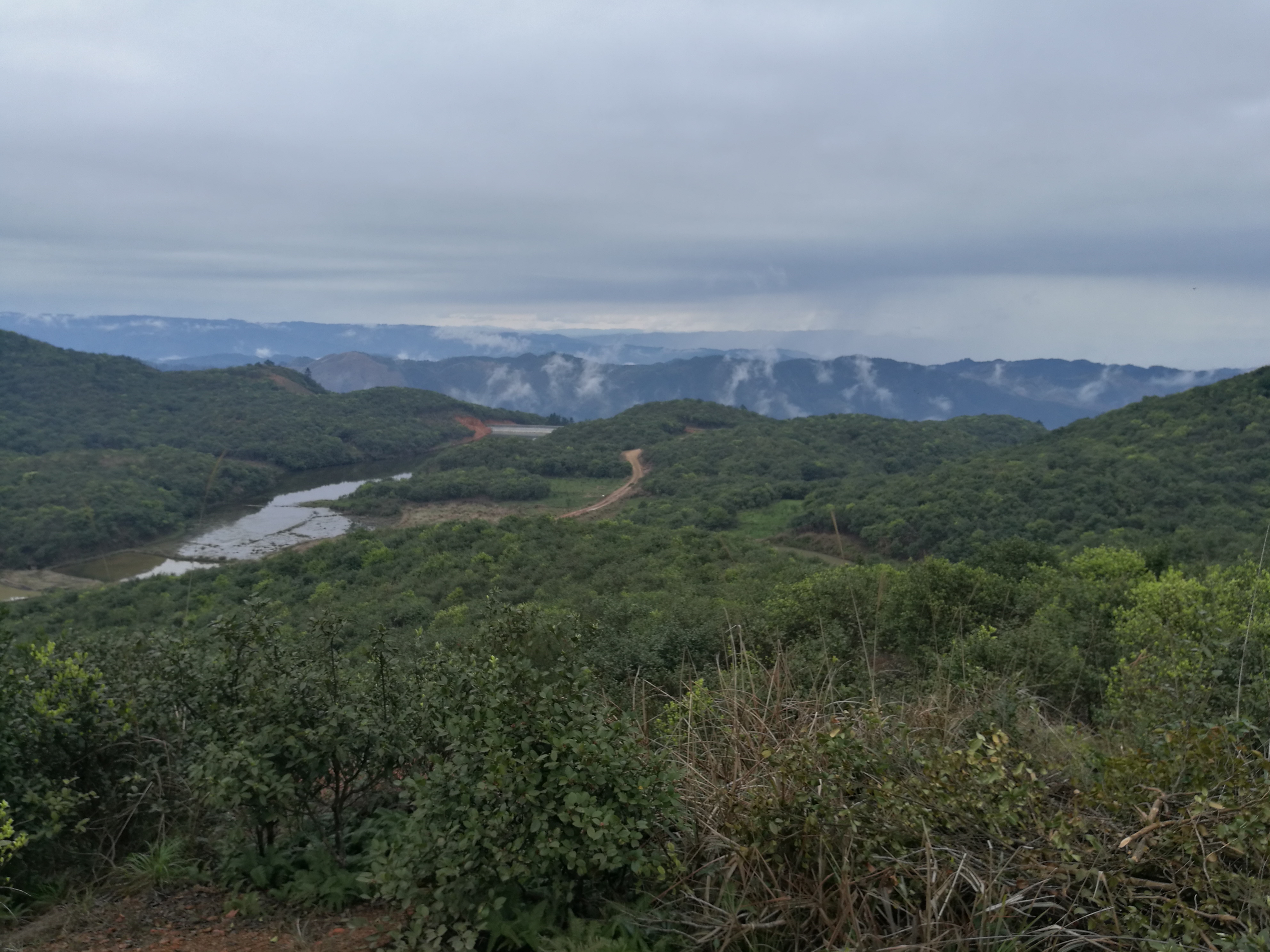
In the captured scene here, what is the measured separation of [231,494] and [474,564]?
33557 mm

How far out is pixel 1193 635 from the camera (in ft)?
28.3

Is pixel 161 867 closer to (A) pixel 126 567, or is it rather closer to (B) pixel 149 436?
(A) pixel 126 567

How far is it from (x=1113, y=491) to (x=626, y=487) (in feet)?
93.5

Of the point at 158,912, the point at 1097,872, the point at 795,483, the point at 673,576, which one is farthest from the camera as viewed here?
the point at 795,483

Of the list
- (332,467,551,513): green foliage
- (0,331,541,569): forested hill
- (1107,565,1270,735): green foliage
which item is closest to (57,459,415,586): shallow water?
(0,331,541,569): forested hill

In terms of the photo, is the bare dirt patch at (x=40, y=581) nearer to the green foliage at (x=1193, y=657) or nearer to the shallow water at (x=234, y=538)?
the shallow water at (x=234, y=538)

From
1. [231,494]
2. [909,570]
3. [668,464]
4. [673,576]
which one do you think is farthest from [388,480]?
[909,570]

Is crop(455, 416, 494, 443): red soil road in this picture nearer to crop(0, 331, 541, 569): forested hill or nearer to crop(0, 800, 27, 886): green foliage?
crop(0, 331, 541, 569): forested hill

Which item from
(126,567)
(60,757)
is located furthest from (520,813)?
(126,567)

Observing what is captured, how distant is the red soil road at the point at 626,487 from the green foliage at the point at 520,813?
98.9 ft

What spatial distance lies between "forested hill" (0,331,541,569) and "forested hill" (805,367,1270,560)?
117ft

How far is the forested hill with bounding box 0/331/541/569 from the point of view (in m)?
40.0

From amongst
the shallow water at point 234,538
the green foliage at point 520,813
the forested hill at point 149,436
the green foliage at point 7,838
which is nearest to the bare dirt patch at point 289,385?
the forested hill at point 149,436

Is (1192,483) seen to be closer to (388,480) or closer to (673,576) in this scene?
(673,576)
